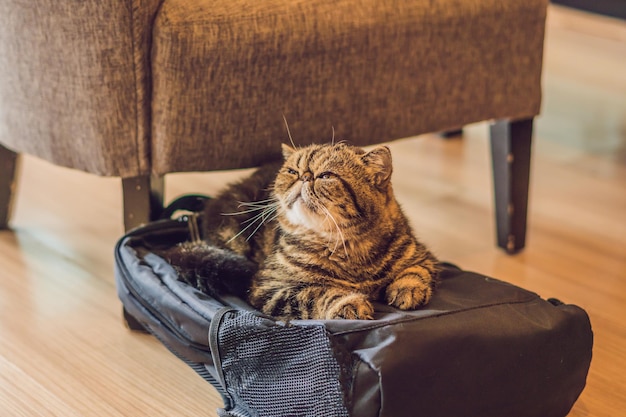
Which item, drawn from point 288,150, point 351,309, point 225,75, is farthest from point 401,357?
point 225,75

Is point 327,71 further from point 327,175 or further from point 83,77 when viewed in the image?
point 83,77

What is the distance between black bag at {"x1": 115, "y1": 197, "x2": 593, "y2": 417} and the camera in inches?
42.6

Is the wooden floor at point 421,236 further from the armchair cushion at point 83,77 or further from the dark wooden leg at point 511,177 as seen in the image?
the armchair cushion at point 83,77

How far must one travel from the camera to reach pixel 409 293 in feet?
4.06

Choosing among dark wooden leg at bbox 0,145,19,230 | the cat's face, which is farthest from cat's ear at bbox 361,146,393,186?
dark wooden leg at bbox 0,145,19,230

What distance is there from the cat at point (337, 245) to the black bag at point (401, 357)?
0.05 m

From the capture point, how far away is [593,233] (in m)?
1.97

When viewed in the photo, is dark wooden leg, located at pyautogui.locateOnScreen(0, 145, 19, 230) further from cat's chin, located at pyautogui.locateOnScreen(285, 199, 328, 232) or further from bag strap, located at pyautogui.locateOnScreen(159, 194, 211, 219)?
cat's chin, located at pyautogui.locateOnScreen(285, 199, 328, 232)

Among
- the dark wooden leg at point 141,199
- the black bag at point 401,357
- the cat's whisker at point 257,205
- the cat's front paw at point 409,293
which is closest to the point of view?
the black bag at point 401,357

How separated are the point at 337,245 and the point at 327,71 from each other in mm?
381

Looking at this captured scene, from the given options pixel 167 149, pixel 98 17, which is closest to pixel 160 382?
pixel 167 149

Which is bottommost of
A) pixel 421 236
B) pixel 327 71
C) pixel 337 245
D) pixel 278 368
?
pixel 421 236

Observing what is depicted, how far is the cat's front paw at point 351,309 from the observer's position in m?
1.18

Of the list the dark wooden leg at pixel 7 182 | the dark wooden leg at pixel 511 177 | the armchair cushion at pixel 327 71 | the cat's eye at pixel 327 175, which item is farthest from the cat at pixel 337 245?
the dark wooden leg at pixel 7 182
